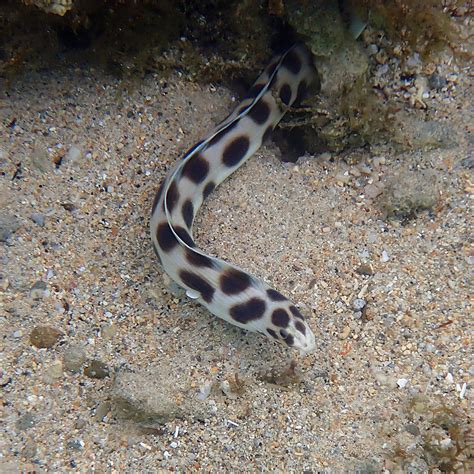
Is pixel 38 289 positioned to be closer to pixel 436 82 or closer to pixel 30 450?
pixel 30 450

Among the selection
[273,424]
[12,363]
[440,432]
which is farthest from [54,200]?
[440,432]

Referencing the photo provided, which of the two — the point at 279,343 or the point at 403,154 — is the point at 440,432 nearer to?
the point at 279,343

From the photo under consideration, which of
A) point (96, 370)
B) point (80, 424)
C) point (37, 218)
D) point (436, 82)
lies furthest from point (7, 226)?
point (436, 82)

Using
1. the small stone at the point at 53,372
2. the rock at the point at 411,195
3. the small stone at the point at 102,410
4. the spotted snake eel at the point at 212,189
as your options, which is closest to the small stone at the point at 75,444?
the small stone at the point at 102,410

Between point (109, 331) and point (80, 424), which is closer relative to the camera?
point (80, 424)

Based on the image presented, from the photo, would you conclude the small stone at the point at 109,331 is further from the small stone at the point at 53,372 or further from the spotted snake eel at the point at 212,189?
the spotted snake eel at the point at 212,189

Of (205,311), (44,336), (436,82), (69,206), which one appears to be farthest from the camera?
(436,82)

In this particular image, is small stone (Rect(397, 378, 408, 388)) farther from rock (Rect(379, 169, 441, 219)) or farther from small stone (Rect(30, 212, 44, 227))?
small stone (Rect(30, 212, 44, 227))
